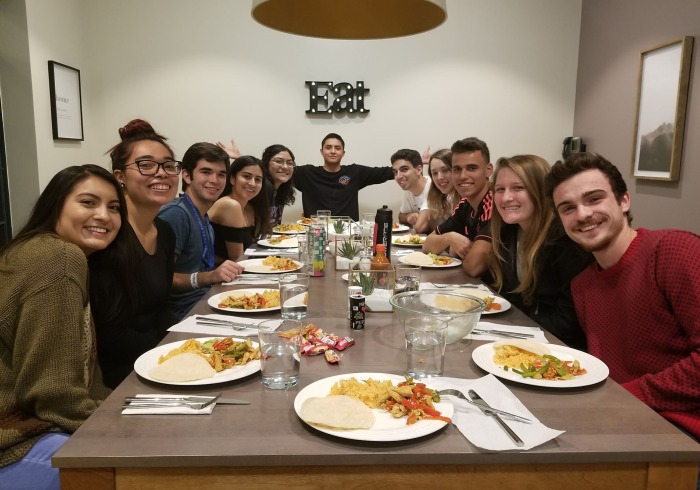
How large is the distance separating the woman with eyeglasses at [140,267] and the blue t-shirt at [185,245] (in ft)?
0.93

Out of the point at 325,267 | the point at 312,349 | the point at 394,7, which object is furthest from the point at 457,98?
the point at 312,349

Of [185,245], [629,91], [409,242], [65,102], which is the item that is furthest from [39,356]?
[629,91]

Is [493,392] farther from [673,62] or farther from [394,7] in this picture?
[673,62]

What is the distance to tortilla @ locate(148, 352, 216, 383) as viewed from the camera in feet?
3.92

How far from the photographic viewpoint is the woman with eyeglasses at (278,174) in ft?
14.1

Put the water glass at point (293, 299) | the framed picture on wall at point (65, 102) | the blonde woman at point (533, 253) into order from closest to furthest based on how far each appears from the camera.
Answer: the water glass at point (293, 299)
the blonde woman at point (533, 253)
the framed picture on wall at point (65, 102)

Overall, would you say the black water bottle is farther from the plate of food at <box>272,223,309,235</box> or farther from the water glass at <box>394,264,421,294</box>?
the plate of food at <box>272,223,309,235</box>

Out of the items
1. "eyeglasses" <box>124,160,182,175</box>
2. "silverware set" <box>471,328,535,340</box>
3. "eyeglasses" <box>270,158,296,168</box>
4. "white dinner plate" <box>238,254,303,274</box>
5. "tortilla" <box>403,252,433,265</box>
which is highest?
"eyeglasses" <box>270,158,296,168</box>

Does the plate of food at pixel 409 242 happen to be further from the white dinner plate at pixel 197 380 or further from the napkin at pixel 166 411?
the napkin at pixel 166 411

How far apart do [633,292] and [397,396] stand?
0.88 metres

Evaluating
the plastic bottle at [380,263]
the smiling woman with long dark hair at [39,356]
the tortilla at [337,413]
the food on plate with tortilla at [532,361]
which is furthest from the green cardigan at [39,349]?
the food on plate with tortilla at [532,361]

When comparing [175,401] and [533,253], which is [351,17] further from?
[175,401]

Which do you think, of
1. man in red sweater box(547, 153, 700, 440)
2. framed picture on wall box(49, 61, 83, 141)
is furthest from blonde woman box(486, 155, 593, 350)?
framed picture on wall box(49, 61, 83, 141)

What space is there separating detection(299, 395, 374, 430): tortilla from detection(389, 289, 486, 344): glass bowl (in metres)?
0.42
